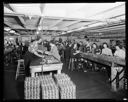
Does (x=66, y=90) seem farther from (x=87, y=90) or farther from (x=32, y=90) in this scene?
(x=87, y=90)

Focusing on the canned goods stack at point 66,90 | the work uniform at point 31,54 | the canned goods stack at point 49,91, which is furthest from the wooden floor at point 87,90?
the canned goods stack at point 49,91

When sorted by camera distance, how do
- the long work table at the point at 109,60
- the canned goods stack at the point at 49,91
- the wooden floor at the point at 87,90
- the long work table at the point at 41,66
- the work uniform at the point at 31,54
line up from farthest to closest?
the work uniform at the point at 31,54 → the long work table at the point at 109,60 → the long work table at the point at 41,66 → the wooden floor at the point at 87,90 → the canned goods stack at the point at 49,91

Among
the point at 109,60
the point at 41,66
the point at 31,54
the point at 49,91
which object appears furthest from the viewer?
the point at 31,54

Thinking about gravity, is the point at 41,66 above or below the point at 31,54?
below

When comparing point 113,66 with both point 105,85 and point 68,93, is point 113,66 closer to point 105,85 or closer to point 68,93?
point 105,85

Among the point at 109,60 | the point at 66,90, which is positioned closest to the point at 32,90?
the point at 66,90

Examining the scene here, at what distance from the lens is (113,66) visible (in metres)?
3.76

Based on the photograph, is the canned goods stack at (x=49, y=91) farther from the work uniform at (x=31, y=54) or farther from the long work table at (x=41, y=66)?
the work uniform at (x=31, y=54)

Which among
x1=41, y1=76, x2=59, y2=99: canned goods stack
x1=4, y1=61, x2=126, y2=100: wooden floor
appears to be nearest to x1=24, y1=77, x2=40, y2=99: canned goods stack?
x1=41, y1=76, x2=59, y2=99: canned goods stack

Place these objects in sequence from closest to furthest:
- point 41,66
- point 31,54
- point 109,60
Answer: point 41,66
point 109,60
point 31,54

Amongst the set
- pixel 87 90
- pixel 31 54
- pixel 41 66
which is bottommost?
pixel 87 90

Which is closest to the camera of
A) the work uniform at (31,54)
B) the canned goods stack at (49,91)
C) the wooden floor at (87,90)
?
the canned goods stack at (49,91)

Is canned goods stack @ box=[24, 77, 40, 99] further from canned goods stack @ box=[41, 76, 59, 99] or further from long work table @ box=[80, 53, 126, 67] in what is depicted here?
long work table @ box=[80, 53, 126, 67]

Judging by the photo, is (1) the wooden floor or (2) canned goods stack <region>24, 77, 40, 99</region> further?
(1) the wooden floor
